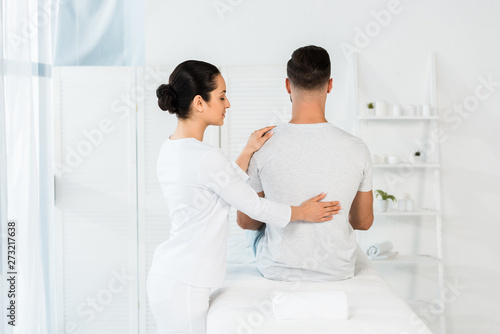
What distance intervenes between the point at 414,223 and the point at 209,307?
6.81 ft

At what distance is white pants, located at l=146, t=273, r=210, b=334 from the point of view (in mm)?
1427

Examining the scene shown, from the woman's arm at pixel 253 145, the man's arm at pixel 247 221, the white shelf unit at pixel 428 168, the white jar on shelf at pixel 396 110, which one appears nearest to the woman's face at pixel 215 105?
the woman's arm at pixel 253 145

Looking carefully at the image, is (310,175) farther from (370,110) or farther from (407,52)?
(407,52)

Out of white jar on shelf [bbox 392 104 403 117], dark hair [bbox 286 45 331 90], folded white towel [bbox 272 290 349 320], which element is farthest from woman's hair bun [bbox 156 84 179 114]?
white jar on shelf [bbox 392 104 403 117]

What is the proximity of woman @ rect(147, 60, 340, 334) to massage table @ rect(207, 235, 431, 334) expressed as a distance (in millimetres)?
89

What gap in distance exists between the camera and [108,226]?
6.66 feet

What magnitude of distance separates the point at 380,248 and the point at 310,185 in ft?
5.07

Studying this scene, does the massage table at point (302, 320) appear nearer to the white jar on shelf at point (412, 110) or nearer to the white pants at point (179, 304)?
the white pants at point (179, 304)

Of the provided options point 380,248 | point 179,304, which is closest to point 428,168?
point 380,248

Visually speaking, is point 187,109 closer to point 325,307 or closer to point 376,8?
point 325,307

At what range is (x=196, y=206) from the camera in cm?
143

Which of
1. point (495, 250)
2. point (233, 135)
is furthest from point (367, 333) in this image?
point (495, 250)

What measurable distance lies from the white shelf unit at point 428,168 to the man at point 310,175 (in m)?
1.47

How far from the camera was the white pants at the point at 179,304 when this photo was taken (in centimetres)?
143
